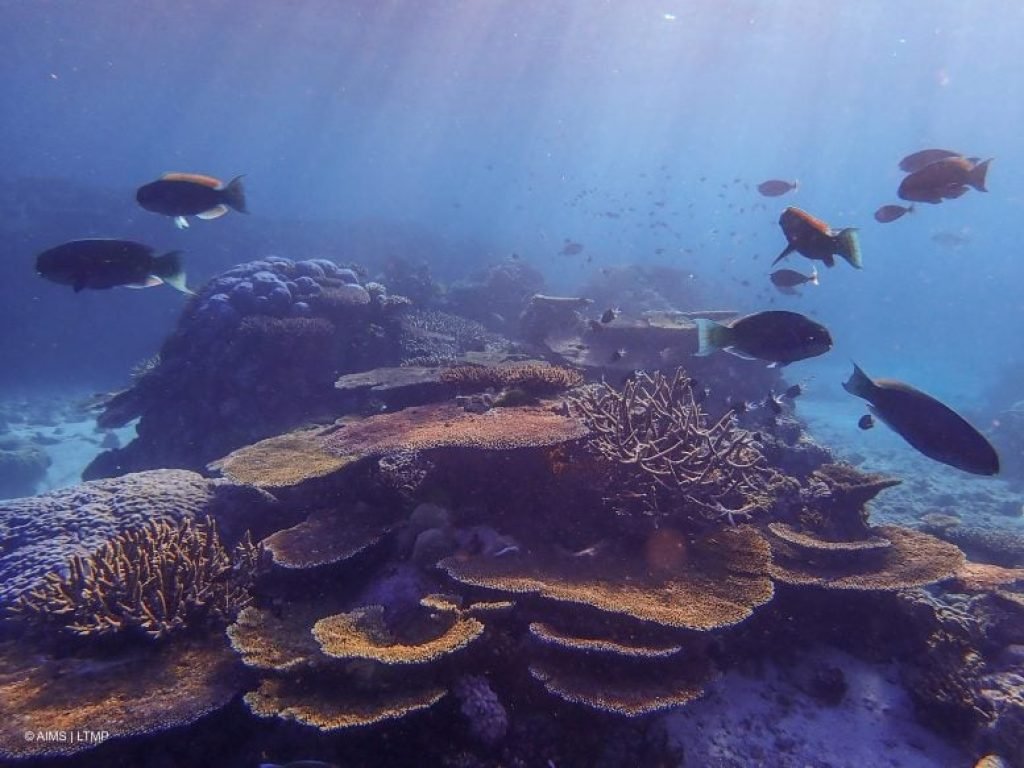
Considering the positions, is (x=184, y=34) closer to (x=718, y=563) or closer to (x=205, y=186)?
(x=205, y=186)

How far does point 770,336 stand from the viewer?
4.22 metres

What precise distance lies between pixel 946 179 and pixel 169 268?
849 centimetres

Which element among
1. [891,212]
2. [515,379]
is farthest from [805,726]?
[891,212]

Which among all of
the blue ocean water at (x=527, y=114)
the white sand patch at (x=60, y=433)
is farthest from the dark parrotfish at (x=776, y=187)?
the white sand patch at (x=60, y=433)

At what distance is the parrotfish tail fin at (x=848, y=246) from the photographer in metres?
4.77

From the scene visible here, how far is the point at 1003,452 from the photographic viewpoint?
21.3 metres

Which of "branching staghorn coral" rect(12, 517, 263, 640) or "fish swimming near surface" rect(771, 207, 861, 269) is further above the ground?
"fish swimming near surface" rect(771, 207, 861, 269)

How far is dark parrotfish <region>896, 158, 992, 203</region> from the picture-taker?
597 cm

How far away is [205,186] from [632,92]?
202 feet

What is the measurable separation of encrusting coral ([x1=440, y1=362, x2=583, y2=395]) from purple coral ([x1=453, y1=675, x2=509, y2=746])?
3.39 meters

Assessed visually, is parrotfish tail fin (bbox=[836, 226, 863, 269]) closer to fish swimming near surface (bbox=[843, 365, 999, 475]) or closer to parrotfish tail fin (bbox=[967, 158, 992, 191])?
fish swimming near surface (bbox=[843, 365, 999, 475])

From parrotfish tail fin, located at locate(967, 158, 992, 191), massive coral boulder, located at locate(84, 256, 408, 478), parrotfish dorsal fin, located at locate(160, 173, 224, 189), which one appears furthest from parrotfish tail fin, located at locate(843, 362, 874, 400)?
massive coral boulder, located at locate(84, 256, 408, 478)

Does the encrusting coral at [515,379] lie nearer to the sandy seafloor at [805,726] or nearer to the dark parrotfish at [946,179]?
the sandy seafloor at [805,726]

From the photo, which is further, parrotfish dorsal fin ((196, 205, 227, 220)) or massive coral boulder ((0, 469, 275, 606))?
parrotfish dorsal fin ((196, 205, 227, 220))
